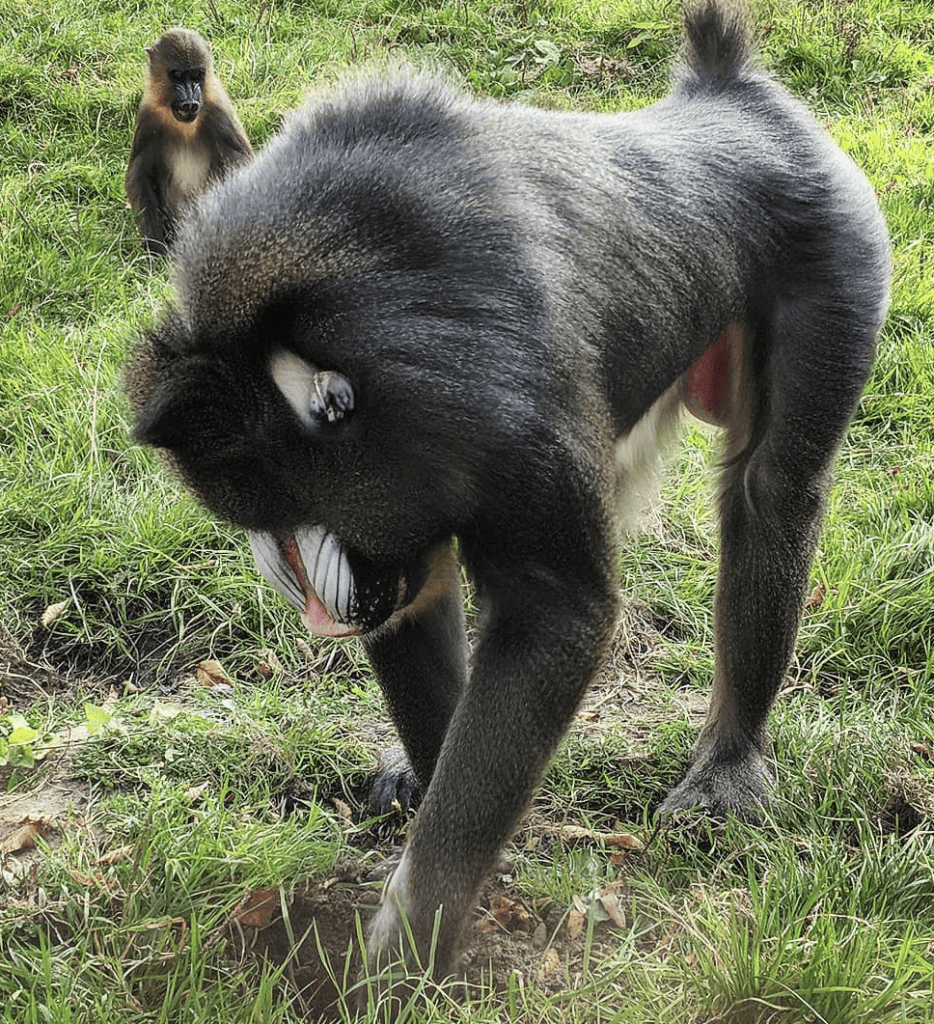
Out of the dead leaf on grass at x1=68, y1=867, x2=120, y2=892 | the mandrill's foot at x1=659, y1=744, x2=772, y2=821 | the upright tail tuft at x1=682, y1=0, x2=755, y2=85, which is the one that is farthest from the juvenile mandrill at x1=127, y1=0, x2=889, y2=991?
the mandrill's foot at x1=659, y1=744, x2=772, y2=821

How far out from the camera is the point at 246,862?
9.19 feet

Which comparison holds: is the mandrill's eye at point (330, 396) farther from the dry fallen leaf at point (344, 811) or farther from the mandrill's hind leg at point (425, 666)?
the dry fallen leaf at point (344, 811)

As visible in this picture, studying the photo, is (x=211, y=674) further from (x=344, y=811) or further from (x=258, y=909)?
(x=258, y=909)

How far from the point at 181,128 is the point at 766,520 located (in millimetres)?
4285

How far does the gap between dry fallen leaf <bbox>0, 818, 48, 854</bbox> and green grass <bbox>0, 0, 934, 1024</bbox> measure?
66mm

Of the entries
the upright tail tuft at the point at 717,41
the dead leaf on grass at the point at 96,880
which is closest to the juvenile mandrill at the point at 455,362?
the upright tail tuft at the point at 717,41

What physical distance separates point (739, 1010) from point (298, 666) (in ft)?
5.64

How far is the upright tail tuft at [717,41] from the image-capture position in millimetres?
3258

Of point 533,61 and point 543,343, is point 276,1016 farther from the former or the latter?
point 533,61

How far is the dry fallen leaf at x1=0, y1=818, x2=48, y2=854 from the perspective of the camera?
2896 mm

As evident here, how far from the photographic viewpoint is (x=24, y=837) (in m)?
2.92

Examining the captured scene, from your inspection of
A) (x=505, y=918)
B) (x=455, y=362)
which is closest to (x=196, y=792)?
(x=505, y=918)

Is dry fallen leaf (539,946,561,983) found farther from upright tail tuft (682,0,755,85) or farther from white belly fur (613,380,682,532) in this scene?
upright tail tuft (682,0,755,85)

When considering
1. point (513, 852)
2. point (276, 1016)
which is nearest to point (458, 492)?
point (276, 1016)
